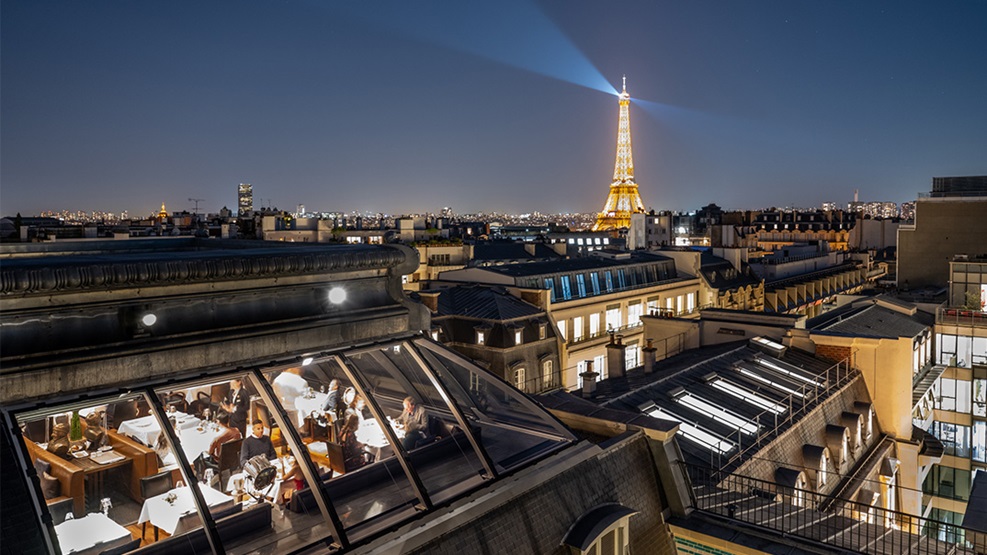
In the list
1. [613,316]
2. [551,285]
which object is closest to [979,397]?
[613,316]

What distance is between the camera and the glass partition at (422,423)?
9.05 metres

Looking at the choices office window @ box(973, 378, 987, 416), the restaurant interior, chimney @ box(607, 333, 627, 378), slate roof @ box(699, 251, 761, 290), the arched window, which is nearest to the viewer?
the restaurant interior

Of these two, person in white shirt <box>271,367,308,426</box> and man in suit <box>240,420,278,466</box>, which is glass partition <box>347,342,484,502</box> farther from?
man in suit <box>240,420,278,466</box>

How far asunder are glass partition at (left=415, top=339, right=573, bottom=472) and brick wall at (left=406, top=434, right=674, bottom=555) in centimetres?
59

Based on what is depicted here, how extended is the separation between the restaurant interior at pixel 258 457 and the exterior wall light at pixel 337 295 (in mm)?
811

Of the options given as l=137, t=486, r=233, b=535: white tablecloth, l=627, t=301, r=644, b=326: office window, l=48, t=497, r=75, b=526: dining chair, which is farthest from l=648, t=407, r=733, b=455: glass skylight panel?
l=627, t=301, r=644, b=326: office window

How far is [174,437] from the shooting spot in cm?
679

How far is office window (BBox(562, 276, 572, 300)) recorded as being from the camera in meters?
43.0

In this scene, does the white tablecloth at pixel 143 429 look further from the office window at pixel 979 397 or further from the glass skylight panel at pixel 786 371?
the office window at pixel 979 397

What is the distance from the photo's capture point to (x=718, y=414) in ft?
57.7

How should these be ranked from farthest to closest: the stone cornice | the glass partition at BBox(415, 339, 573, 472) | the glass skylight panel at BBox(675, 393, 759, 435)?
the glass skylight panel at BBox(675, 393, 759, 435), the glass partition at BBox(415, 339, 573, 472), the stone cornice

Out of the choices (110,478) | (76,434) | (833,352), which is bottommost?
(833,352)

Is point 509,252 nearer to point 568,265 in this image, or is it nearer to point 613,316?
point 568,265

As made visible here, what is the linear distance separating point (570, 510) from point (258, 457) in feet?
14.0
